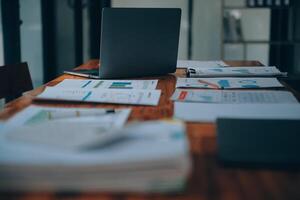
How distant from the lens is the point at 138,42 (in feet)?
5.81

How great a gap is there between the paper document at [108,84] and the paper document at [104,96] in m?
0.14

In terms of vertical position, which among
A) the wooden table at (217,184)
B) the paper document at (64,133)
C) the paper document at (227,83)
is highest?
the paper document at (64,133)

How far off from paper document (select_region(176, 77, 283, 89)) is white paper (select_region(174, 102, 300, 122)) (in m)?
0.35

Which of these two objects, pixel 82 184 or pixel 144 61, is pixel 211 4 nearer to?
pixel 144 61

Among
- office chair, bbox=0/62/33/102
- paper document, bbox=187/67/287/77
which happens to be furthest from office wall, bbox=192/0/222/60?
office chair, bbox=0/62/33/102

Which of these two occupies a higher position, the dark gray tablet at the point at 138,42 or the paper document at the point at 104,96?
the dark gray tablet at the point at 138,42

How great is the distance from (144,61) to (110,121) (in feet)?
2.88

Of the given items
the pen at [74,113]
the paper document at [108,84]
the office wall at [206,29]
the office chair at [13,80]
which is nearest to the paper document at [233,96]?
the paper document at [108,84]

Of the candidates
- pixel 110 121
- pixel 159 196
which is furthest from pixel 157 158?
pixel 110 121

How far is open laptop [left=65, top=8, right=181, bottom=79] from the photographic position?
66.5 inches

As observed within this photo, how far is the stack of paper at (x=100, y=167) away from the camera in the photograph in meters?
0.62

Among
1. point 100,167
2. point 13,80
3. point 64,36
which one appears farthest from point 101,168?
point 64,36

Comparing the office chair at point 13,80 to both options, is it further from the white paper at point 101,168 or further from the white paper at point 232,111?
the white paper at point 101,168

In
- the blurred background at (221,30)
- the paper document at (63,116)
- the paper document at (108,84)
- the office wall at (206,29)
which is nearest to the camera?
the paper document at (63,116)
